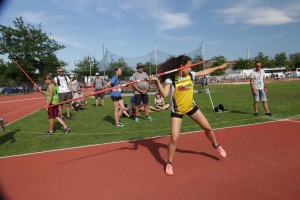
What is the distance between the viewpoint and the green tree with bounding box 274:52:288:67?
263ft

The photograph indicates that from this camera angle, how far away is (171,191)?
12.0 feet

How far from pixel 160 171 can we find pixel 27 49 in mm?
51496

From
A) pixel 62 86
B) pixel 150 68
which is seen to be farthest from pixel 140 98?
pixel 150 68

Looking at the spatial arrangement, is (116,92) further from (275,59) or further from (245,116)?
(275,59)

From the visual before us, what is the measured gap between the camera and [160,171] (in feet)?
14.5

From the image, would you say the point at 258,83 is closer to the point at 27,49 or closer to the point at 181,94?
the point at 181,94

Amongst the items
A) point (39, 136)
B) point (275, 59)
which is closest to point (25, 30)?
point (39, 136)

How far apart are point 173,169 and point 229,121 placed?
466 centimetres

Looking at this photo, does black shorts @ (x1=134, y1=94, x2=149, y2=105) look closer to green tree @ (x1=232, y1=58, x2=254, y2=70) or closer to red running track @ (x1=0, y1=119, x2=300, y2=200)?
red running track @ (x1=0, y1=119, x2=300, y2=200)

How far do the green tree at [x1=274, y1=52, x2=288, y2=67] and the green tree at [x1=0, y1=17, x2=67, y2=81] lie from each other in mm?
70717

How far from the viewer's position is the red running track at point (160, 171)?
3639mm

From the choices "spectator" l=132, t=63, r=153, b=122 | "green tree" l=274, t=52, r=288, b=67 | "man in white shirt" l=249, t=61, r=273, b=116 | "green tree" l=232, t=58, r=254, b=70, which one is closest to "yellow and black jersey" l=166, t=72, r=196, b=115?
"spectator" l=132, t=63, r=153, b=122

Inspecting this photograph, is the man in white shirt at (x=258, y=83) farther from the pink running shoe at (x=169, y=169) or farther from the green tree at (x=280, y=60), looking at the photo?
the green tree at (x=280, y=60)

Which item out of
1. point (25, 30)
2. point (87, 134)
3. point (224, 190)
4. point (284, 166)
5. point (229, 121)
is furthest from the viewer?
point (25, 30)
